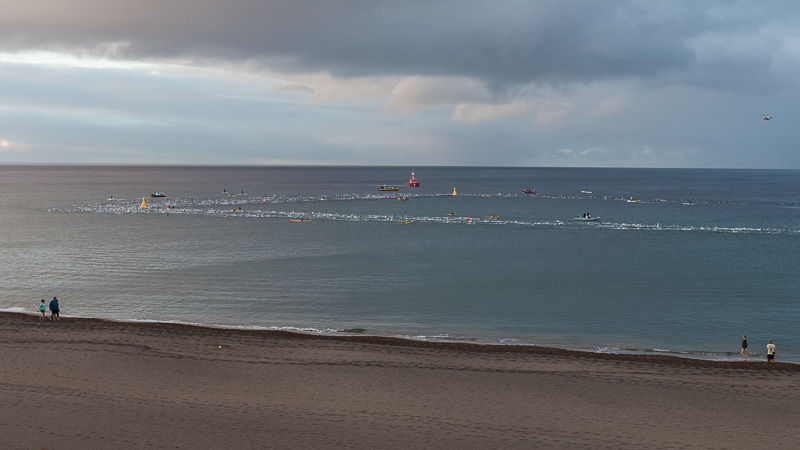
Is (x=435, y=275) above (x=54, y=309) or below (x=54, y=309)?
above

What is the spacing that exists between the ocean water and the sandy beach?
4271mm

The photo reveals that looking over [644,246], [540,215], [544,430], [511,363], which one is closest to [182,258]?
[511,363]

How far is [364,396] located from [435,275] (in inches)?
1114

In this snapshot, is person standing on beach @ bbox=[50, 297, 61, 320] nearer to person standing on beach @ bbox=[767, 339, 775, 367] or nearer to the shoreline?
the shoreline

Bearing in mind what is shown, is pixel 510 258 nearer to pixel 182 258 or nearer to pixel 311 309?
pixel 311 309

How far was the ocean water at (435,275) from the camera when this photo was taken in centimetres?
3259

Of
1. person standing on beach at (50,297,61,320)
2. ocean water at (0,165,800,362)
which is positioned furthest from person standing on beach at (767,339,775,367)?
person standing on beach at (50,297,61,320)

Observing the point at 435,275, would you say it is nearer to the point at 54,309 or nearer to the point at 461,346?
the point at 461,346

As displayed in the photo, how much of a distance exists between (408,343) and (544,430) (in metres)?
10.9

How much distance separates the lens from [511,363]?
24.8 m

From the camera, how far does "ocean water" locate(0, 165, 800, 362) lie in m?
32.6

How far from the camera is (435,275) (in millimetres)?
48500

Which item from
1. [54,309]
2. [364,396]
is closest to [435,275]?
[54,309]

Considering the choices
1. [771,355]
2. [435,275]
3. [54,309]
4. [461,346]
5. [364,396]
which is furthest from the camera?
[435,275]
